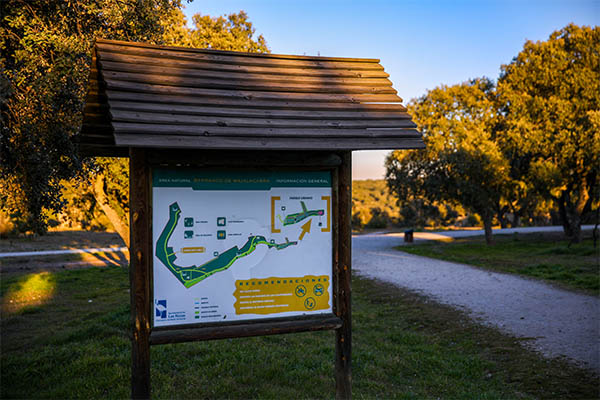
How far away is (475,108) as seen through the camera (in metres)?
24.0

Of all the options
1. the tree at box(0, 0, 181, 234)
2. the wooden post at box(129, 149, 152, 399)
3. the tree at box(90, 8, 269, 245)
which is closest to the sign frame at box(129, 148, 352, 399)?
the wooden post at box(129, 149, 152, 399)

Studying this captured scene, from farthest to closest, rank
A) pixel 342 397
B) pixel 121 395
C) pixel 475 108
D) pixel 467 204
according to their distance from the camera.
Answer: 1. pixel 475 108
2. pixel 467 204
3. pixel 121 395
4. pixel 342 397

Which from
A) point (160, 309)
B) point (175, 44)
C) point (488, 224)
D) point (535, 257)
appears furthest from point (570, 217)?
point (160, 309)

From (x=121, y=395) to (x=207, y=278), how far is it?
2297 millimetres

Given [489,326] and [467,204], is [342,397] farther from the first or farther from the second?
[467,204]

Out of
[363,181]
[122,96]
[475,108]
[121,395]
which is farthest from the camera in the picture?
[363,181]

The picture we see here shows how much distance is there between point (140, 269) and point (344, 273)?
6.63ft

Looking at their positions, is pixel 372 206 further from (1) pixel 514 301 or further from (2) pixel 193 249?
(2) pixel 193 249

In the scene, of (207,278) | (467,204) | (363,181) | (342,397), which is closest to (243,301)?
(207,278)

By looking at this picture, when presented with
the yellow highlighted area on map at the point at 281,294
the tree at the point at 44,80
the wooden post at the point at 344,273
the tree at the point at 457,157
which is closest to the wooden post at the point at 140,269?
the yellow highlighted area on map at the point at 281,294

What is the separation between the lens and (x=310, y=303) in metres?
4.86

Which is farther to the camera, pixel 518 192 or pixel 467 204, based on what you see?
pixel 518 192

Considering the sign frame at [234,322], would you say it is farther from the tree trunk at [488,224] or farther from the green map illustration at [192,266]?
→ the tree trunk at [488,224]

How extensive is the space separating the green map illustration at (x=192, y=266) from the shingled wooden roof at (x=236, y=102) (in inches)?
32.3
